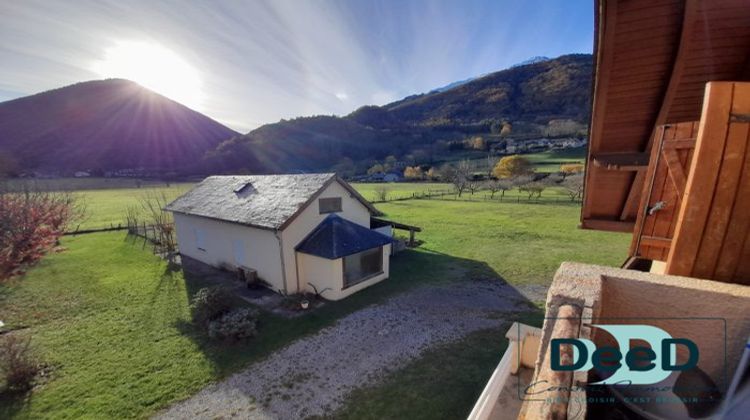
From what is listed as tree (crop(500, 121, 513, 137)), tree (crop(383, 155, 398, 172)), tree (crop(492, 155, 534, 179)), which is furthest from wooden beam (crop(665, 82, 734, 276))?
tree (crop(500, 121, 513, 137))

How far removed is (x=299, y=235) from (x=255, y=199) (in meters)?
3.68

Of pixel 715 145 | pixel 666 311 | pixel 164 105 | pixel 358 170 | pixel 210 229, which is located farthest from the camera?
pixel 164 105

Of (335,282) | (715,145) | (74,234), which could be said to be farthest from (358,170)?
(715,145)

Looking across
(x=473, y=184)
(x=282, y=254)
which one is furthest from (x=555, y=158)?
(x=282, y=254)

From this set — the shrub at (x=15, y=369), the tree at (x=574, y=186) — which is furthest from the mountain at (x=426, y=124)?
the shrub at (x=15, y=369)

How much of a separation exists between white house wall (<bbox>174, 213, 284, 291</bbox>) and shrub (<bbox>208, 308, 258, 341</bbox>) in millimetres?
2627

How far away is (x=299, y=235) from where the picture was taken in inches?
464

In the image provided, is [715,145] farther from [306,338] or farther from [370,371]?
[306,338]

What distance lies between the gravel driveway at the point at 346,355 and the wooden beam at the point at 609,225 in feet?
16.3

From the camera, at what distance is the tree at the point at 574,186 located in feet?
128

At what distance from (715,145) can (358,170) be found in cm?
8806

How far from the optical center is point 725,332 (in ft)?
7.24

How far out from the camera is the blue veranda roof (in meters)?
11.1

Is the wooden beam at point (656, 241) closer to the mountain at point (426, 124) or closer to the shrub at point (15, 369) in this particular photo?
the shrub at point (15, 369)
